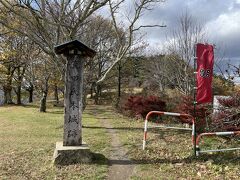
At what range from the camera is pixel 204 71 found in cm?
930

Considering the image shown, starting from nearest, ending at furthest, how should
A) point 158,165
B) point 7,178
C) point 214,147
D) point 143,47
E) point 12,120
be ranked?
point 7,178
point 158,165
point 214,147
point 12,120
point 143,47

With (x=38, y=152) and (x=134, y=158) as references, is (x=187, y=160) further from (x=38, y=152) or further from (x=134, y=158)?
(x=38, y=152)

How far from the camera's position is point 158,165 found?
8.89m

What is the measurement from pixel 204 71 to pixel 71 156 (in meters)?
4.19

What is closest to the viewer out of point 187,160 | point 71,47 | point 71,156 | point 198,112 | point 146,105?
point 71,156

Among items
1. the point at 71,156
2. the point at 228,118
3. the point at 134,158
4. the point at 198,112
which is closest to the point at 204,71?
the point at 228,118

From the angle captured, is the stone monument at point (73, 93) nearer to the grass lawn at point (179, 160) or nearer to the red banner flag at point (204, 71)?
the grass lawn at point (179, 160)

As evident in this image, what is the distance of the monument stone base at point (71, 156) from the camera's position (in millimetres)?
8953

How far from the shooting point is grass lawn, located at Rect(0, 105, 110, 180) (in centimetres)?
827

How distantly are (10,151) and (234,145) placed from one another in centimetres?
723

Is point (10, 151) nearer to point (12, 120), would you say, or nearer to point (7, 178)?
point (7, 178)

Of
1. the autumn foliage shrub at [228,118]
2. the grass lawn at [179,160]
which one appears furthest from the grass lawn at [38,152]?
the autumn foliage shrub at [228,118]

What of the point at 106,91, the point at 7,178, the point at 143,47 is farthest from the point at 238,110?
the point at 106,91

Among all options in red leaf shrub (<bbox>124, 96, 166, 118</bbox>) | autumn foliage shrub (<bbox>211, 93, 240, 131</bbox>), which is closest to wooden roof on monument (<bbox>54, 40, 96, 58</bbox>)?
autumn foliage shrub (<bbox>211, 93, 240, 131</bbox>)
